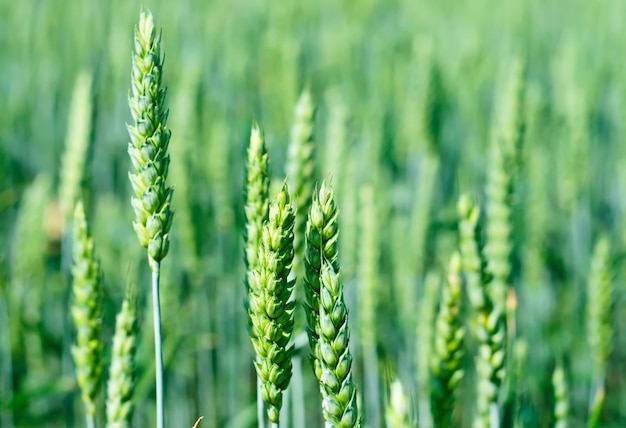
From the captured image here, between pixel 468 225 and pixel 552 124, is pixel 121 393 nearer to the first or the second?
pixel 468 225

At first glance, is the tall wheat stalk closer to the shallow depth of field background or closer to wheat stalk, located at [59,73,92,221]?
the shallow depth of field background

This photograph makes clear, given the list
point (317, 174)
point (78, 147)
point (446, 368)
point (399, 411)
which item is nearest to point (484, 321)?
point (446, 368)

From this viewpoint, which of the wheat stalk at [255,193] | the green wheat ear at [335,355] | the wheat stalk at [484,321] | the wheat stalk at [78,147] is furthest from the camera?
the wheat stalk at [78,147]

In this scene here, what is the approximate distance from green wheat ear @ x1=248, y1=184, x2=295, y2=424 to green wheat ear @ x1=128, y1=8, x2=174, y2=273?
0.10 m

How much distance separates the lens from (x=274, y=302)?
0.60 meters

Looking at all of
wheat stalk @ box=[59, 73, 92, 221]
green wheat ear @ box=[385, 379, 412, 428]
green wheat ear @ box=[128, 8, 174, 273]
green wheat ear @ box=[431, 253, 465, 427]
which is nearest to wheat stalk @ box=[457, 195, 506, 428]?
green wheat ear @ box=[431, 253, 465, 427]

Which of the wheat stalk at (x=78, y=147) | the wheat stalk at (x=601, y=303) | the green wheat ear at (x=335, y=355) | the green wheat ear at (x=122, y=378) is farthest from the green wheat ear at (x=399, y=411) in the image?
the wheat stalk at (x=78, y=147)

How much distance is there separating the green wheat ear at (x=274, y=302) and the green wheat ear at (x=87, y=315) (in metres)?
0.24

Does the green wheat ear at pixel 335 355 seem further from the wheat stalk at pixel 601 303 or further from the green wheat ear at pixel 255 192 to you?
the wheat stalk at pixel 601 303

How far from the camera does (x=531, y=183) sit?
1862 mm

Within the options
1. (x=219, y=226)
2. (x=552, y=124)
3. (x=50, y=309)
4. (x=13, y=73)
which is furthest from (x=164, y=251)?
(x=13, y=73)

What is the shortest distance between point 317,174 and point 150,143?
111 cm

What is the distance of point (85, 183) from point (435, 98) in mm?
879

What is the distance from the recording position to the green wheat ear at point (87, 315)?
80cm
